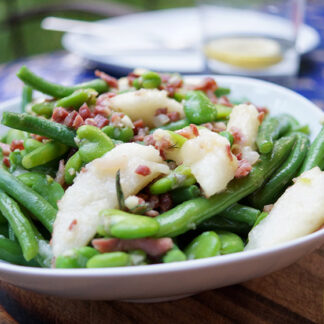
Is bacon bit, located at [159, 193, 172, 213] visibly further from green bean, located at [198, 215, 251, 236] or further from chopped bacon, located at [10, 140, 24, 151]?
chopped bacon, located at [10, 140, 24, 151]

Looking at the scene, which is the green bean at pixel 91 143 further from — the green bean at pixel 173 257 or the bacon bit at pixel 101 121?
the green bean at pixel 173 257

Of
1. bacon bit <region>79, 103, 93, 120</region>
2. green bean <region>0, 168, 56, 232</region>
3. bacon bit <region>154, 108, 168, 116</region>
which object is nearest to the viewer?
green bean <region>0, 168, 56, 232</region>

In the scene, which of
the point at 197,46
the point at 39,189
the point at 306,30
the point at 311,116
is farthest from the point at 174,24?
the point at 39,189

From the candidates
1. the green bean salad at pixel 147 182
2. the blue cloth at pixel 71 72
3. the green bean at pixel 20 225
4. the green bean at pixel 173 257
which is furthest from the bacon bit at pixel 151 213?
the blue cloth at pixel 71 72

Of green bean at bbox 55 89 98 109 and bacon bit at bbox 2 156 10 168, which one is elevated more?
green bean at bbox 55 89 98 109

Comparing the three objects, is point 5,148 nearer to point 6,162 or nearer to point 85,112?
point 6,162

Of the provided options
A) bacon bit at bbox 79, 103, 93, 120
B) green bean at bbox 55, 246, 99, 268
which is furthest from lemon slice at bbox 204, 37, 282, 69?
green bean at bbox 55, 246, 99, 268
